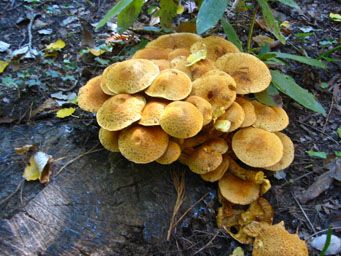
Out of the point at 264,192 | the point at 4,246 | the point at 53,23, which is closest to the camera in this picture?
the point at 4,246

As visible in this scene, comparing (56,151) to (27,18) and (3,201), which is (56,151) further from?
(27,18)

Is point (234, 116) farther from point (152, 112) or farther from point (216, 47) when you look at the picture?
point (216, 47)

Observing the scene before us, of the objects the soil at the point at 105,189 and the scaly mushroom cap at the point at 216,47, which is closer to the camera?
the soil at the point at 105,189

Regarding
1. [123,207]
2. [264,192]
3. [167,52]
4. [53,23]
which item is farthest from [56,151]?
[53,23]

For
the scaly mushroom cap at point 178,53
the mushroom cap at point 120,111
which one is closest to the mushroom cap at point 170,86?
the mushroom cap at point 120,111

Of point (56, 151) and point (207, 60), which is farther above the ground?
point (207, 60)

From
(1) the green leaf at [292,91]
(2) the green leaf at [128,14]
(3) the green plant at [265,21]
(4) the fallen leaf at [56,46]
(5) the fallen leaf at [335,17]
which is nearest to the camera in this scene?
(3) the green plant at [265,21]

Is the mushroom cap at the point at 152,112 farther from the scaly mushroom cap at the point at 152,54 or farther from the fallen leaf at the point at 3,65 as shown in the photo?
the fallen leaf at the point at 3,65
